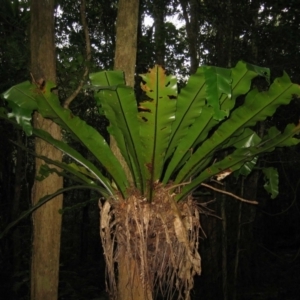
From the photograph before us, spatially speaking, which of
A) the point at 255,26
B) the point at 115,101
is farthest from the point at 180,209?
the point at 255,26

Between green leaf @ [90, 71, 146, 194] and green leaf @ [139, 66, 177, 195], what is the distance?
0.15ft

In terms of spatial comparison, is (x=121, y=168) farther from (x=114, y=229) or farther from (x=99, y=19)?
(x=99, y=19)

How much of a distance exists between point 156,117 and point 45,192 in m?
1.36

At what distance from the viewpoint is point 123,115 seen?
7.16ft

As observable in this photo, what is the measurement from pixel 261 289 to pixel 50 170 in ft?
19.9

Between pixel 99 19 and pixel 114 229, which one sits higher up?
pixel 99 19

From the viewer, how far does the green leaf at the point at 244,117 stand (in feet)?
7.28

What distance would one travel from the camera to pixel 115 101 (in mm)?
2145

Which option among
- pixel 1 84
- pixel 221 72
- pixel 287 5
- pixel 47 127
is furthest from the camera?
pixel 1 84

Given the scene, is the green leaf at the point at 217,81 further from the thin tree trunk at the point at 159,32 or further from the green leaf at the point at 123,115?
the thin tree trunk at the point at 159,32

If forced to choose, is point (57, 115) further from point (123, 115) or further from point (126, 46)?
point (126, 46)

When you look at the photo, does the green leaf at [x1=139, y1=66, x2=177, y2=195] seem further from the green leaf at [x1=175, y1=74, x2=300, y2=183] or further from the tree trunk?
the tree trunk

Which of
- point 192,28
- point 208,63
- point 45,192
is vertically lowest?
point 45,192

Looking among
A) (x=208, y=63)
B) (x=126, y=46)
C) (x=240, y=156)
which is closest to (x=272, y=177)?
(x=240, y=156)
